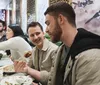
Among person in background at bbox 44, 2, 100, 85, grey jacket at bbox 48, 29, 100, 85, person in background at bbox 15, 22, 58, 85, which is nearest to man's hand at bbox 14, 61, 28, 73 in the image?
person in background at bbox 15, 22, 58, 85

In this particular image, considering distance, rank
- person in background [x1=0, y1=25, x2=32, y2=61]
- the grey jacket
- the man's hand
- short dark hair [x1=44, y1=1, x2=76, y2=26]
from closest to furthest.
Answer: the grey jacket < short dark hair [x1=44, y1=1, x2=76, y2=26] < the man's hand < person in background [x1=0, y1=25, x2=32, y2=61]

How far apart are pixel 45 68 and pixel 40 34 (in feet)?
1.54

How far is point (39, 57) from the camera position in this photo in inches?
84.0

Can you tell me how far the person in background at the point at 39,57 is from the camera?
1.87 metres

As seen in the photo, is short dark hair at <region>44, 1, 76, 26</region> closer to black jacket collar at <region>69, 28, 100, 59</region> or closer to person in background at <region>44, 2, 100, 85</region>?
person in background at <region>44, 2, 100, 85</region>

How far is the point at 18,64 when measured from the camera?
1.87 m

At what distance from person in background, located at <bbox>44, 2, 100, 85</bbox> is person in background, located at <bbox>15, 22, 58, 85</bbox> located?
44 cm

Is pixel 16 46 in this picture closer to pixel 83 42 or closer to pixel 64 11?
pixel 64 11

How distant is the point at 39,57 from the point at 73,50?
96cm

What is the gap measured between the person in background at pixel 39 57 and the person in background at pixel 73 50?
1.44ft

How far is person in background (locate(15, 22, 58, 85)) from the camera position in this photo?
187 centimetres

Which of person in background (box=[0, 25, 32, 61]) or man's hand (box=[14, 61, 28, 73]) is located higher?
man's hand (box=[14, 61, 28, 73])

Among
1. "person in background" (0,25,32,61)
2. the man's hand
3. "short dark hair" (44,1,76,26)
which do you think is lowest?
"person in background" (0,25,32,61)

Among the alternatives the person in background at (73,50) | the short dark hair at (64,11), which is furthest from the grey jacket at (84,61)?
the short dark hair at (64,11)
